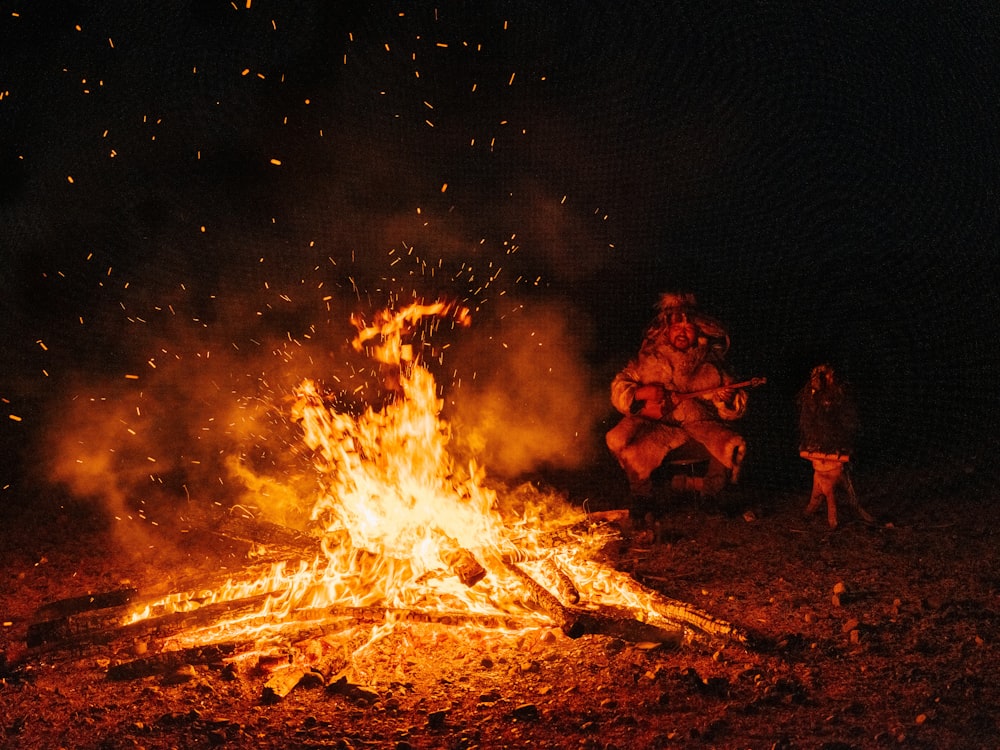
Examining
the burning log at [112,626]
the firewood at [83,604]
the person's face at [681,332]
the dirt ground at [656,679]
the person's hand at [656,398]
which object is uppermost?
the person's face at [681,332]

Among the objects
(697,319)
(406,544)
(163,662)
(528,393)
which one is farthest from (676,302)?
(163,662)

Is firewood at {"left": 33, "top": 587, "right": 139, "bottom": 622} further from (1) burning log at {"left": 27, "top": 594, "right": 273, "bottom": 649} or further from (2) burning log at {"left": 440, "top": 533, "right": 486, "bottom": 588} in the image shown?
(2) burning log at {"left": 440, "top": 533, "right": 486, "bottom": 588}

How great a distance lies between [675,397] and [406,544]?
2862mm

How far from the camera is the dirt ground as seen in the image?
363 centimetres

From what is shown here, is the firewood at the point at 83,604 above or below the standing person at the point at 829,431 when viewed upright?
below

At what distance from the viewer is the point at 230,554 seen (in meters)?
6.03

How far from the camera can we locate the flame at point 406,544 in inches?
191

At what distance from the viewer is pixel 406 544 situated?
536 centimetres

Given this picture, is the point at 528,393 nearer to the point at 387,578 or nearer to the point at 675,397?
the point at 675,397

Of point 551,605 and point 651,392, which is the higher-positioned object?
point 651,392

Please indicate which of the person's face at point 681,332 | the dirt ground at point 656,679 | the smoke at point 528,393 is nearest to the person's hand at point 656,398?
the person's face at point 681,332

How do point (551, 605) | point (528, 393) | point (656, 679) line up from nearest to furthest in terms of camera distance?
point (656, 679) < point (551, 605) < point (528, 393)

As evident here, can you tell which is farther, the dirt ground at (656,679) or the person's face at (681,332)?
the person's face at (681,332)

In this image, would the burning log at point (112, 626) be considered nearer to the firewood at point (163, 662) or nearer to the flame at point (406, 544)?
the flame at point (406, 544)
